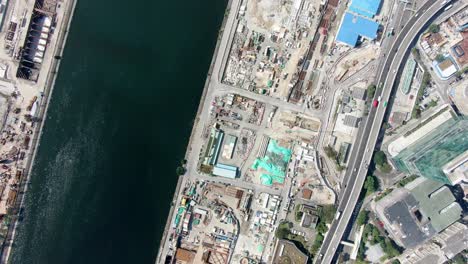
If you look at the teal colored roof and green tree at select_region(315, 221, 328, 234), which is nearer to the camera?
the teal colored roof

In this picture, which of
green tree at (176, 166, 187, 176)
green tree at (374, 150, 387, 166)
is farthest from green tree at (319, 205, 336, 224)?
green tree at (176, 166, 187, 176)

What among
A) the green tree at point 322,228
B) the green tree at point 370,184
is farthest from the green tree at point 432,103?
the green tree at point 322,228

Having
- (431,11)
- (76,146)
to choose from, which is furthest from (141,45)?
(431,11)

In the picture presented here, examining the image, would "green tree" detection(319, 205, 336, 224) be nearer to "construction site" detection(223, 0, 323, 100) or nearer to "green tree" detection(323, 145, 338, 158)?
"green tree" detection(323, 145, 338, 158)

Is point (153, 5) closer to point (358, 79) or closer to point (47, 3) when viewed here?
point (47, 3)

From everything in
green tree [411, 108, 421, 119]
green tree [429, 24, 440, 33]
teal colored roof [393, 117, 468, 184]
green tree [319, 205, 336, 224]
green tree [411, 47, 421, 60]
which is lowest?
green tree [319, 205, 336, 224]
